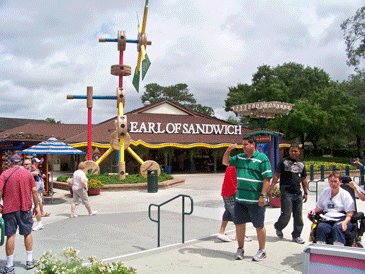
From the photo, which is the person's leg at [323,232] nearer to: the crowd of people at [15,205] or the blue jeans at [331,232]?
the blue jeans at [331,232]

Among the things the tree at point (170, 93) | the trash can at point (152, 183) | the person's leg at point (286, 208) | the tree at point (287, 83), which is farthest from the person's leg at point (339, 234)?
the tree at point (170, 93)

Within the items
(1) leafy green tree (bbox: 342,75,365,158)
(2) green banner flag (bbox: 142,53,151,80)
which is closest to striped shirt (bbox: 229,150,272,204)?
(2) green banner flag (bbox: 142,53,151,80)

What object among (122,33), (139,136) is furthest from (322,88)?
(122,33)

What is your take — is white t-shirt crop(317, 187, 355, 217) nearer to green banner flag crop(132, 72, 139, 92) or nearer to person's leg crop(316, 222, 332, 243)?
person's leg crop(316, 222, 332, 243)

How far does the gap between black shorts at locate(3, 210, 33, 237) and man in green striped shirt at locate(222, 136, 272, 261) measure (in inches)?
116

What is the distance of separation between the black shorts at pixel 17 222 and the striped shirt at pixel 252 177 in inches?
117

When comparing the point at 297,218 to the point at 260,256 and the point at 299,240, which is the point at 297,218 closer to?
the point at 299,240

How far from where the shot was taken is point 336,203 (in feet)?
18.3

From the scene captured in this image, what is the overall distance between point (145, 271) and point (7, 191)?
6.96ft

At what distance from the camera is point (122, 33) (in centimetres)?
1850

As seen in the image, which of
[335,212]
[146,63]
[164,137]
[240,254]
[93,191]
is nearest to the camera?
[335,212]

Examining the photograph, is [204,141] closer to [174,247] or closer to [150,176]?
[150,176]

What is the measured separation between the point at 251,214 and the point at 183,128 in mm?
24367

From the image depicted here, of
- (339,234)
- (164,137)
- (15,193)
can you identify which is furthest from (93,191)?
(164,137)
